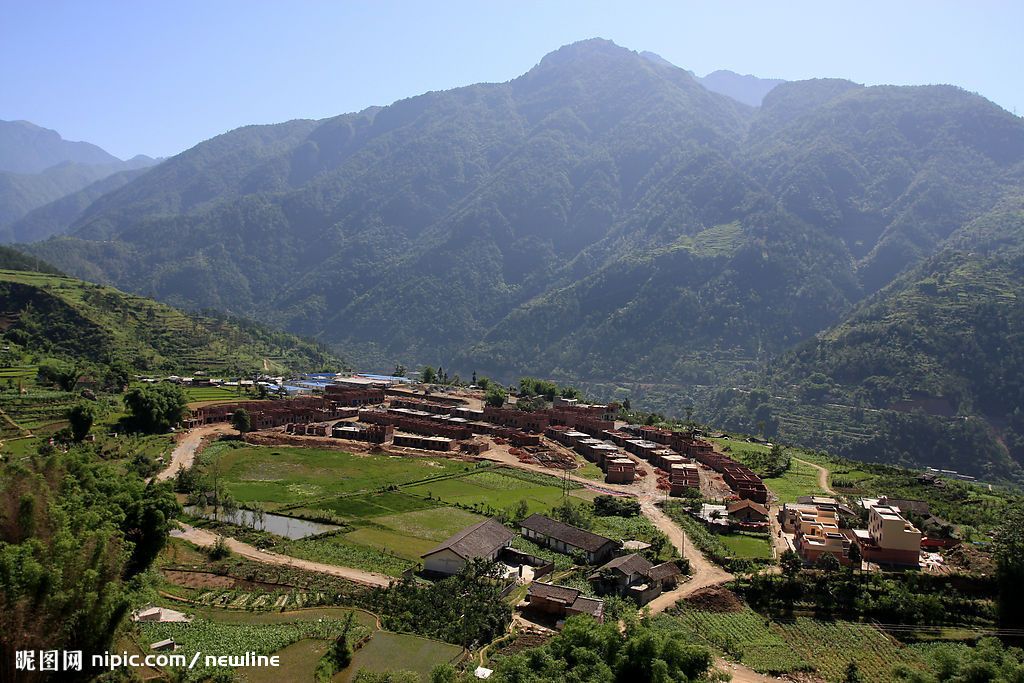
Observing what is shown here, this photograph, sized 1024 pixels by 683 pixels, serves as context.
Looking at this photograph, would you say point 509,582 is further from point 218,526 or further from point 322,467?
point 322,467

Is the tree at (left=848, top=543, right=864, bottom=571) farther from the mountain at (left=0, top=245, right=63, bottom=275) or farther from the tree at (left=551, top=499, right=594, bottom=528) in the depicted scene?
the mountain at (left=0, top=245, right=63, bottom=275)

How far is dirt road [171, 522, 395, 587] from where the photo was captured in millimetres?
29922

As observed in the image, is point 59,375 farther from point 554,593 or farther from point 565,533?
point 554,593

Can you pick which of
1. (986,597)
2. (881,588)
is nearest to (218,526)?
(881,588)

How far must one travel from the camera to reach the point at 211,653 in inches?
820

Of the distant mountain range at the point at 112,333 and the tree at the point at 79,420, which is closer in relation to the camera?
the tree at the point at 79,420

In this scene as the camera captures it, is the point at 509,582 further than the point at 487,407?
No

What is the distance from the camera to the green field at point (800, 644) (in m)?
23.9

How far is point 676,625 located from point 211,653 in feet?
54.1

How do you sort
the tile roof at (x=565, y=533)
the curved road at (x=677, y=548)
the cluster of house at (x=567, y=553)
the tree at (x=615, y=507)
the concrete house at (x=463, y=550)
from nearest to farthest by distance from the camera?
the cluster of house at (x=567, y=553) → the curved road at (x=677, y=548) → the concrete house at (x=463, y=550) → the tile roof at (x=565, y=533) → the tree at (x=615, y=507)

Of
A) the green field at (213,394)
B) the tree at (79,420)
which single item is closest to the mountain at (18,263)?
the green field at (213,394)

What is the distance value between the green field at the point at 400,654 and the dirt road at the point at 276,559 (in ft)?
17.8

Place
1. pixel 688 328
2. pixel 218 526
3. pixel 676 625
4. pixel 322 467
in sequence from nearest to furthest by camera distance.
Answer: pixel 676 625 < pixel 218 526 < pixel 322 467 < pixel 688 328

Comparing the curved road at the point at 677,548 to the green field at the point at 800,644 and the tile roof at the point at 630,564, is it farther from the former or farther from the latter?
the tile roof at the point at 630,564
